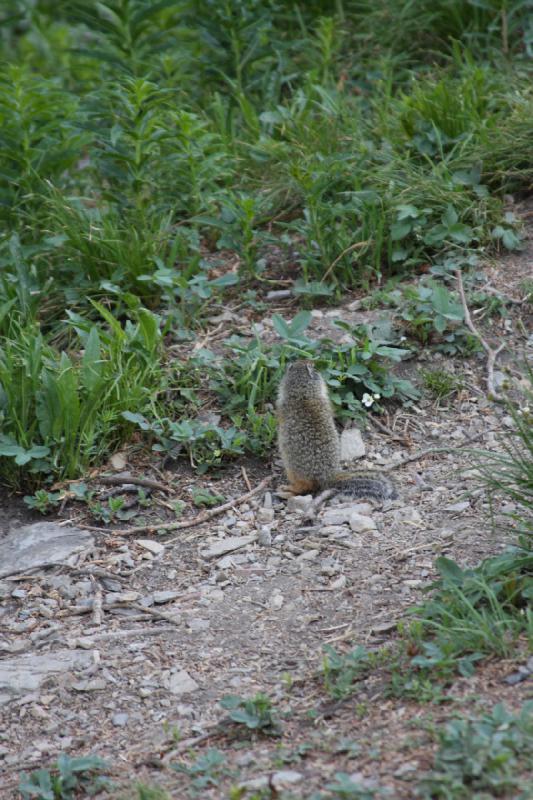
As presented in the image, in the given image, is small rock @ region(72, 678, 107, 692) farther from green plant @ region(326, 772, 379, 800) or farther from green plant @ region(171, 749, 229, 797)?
green plant @ region(326, 772, 379, 800)

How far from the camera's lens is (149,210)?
7.02m

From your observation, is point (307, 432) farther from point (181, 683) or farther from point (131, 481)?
point (181, 683)

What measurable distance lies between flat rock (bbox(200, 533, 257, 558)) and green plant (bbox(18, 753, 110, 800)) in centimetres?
148

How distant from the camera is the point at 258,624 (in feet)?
15.2

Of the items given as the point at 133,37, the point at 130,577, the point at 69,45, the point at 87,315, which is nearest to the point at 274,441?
the point at 130,577

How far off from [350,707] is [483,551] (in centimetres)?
Answer: 111

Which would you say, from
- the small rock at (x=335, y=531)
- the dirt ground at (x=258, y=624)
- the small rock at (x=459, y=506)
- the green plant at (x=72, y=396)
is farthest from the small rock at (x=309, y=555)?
the green plant at (x=72, y=396)

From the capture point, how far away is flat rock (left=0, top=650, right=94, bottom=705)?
4.40 metres

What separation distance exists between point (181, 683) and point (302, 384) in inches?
70.8

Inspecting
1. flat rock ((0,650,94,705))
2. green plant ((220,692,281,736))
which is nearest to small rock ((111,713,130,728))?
flat rock ((0,650,94,705))

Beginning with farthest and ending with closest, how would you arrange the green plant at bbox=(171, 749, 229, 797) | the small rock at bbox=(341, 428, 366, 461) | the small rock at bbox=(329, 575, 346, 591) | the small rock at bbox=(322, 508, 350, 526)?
the small rock at bbox=(341, 428, 366, 461) → the small rock at bbox=(322, 508, 350, 526) → the small rock at bbox=(329, 575, 346, 591) → the green plant at bbox=(171, 749, 229, 797)

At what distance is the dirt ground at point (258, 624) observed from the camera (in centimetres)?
369

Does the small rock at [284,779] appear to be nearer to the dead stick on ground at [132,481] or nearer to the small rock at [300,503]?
the small rock at [300,503]

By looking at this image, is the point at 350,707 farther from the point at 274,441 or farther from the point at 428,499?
the point at 274,441
